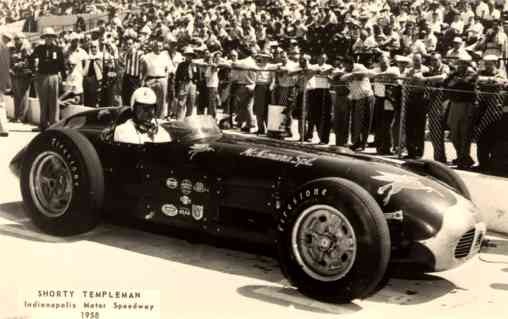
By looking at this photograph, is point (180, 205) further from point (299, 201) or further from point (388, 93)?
point (388, 93)

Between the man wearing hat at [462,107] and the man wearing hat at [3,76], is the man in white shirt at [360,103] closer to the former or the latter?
the man wearing hat at [462,107]

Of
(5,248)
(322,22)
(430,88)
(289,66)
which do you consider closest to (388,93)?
(430,88)

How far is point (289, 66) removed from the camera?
12.0 meters

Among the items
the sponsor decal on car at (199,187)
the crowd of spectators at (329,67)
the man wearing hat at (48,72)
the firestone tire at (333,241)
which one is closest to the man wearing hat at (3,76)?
the man wearing hat at (48,72)

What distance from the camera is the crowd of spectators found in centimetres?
976

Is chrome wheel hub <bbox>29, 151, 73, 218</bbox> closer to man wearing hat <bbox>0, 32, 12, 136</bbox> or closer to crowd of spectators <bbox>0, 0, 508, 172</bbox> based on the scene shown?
crowd of spectators <bbox>0, 0, 508, 172</bbox>

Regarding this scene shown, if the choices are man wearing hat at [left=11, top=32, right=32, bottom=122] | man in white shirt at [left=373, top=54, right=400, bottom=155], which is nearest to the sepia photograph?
man in white shirt at [left=373, top=54, right=400, bottom=155]

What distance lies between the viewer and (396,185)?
5.11 meters

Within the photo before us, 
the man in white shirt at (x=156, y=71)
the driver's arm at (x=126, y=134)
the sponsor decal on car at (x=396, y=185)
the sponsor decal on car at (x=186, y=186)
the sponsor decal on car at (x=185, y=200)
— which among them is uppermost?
the man in white shirt at (x=156, y=71)

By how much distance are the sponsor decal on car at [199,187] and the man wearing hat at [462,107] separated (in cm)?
433

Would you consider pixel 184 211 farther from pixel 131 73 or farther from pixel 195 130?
pixel 131 73

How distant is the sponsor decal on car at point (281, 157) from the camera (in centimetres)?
538

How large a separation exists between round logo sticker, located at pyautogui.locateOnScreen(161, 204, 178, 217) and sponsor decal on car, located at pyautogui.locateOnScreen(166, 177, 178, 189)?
0.49 ft

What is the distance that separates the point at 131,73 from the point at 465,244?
9835 millimetres
